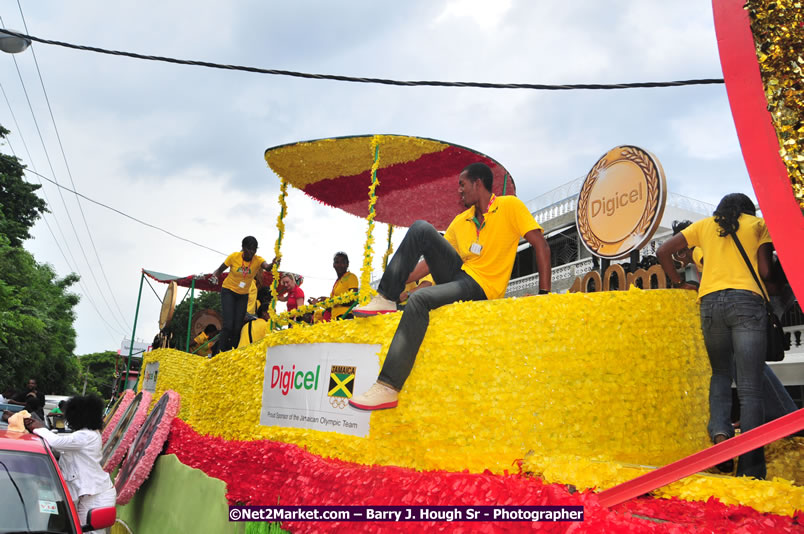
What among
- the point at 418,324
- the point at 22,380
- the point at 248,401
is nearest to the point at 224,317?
the point at 248,401

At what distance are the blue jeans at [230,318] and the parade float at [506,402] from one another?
1901 millimetres

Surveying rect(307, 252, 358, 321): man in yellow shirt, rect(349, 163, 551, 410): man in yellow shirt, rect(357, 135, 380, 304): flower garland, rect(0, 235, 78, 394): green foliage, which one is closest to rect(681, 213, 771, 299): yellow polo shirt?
rect(349, 163, 551, 410): man in yellow shirt

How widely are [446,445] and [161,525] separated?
488 cm

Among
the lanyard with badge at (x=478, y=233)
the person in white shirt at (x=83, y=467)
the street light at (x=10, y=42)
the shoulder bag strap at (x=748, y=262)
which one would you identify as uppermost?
the street light at (x=10, y=42)

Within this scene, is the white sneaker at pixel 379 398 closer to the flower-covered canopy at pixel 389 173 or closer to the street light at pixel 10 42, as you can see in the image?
the flower-covered canopy at pixel 389 173

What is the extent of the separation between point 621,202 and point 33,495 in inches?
299

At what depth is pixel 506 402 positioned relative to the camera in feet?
14.0

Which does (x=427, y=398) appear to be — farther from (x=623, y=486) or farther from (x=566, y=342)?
(x=623, y=486)

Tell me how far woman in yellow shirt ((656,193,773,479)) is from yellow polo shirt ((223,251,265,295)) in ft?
22.4

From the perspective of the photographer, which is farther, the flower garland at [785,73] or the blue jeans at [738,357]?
the blue jeans at [738,357]

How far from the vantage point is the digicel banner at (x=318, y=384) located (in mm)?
5035

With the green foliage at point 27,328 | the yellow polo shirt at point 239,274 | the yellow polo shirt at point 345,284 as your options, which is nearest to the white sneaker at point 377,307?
the yellow polo shirt at point 345,284

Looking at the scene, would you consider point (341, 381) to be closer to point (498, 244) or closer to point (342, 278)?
point (498, 244)

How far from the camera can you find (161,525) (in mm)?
7453
